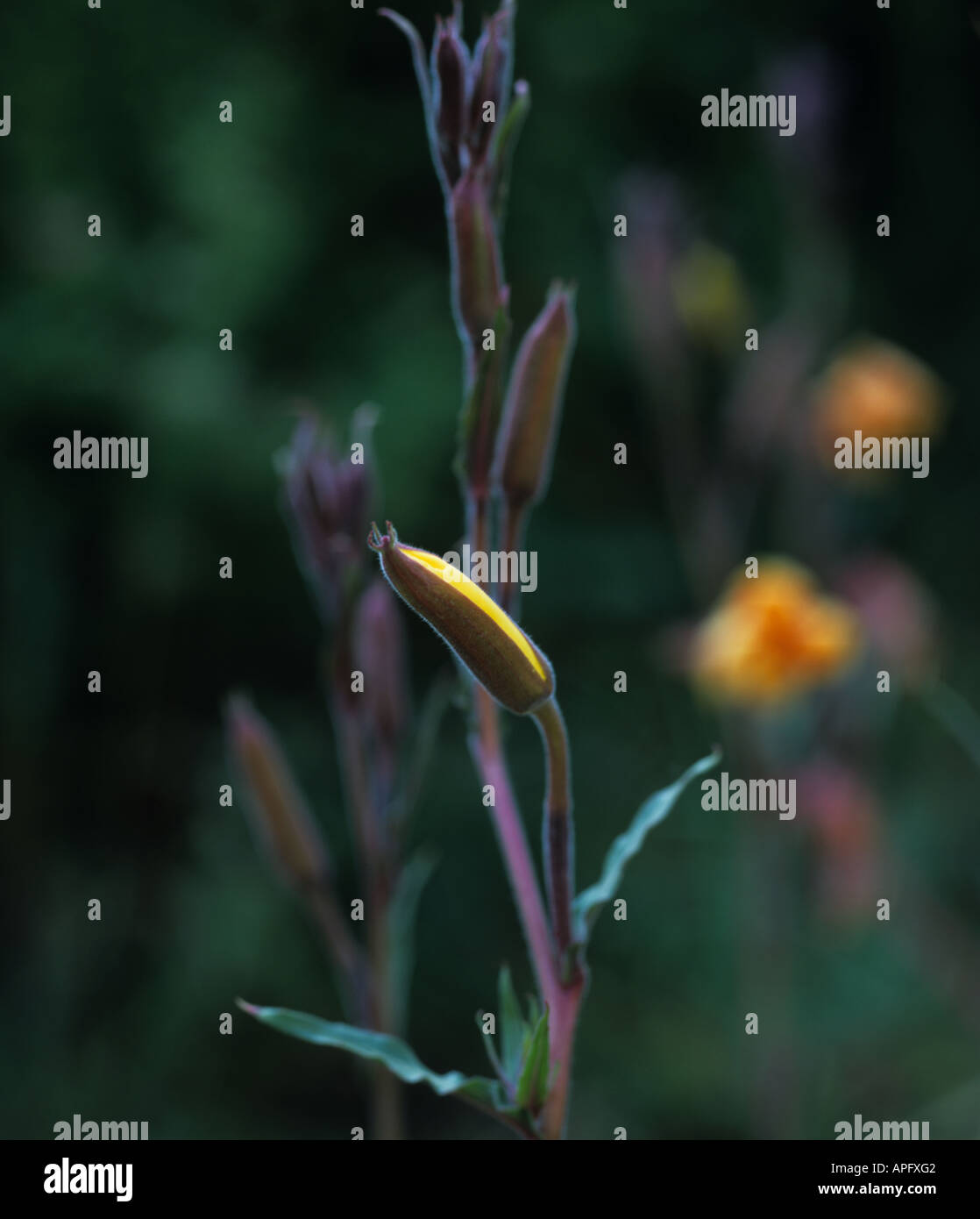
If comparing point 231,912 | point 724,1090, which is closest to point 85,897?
point 231,912

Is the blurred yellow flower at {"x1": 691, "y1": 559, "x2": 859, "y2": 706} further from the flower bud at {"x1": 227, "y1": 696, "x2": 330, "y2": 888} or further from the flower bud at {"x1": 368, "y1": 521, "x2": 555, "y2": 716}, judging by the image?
the flower bud at {"x1": 368, "y1": 521, "x2": 555, "y2": 716}

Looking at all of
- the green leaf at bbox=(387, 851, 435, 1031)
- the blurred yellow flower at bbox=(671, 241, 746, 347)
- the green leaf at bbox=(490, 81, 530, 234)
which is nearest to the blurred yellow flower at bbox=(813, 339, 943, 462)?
the blurred yellow flower at bbox=(671, 241, 746, 347)

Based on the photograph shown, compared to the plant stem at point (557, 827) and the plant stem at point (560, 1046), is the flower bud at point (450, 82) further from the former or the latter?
the plant stem at point (560, 1046)

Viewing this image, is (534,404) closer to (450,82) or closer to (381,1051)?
(450,82)

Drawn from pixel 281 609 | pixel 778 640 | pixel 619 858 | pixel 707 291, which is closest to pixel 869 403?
pixel 707 291

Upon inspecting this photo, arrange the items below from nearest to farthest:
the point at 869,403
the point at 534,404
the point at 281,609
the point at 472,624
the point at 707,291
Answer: the point at 472,624, the point at 534,404, the point at 707,291, the point at 869,403, the point at 281,609
